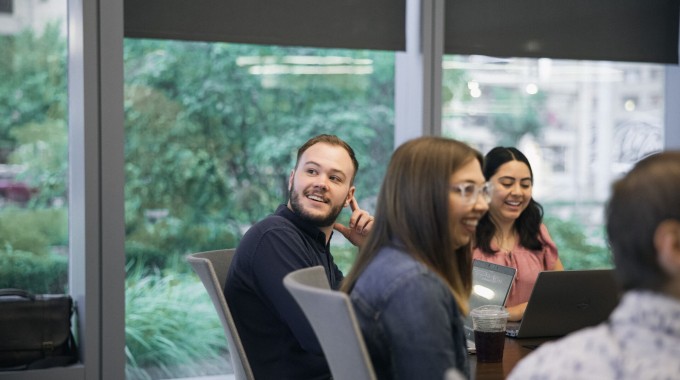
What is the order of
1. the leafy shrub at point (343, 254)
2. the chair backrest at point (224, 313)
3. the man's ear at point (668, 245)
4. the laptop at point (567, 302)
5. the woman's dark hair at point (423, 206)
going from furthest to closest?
the leafy shrub at point (343, 254) < the laptop at point (567, 302) < the chair backrest at point (224, 313) < the woman's dark hair at point (423, 206) < the man's ear at point (668, 245)

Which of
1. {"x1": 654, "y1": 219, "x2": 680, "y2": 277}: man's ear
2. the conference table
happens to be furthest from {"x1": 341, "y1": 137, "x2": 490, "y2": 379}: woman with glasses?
{"x1": 654, "y1": 219, "x2": 680, "y2": 277}: man's ear

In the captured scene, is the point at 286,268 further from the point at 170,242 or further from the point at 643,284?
the point at 170,242

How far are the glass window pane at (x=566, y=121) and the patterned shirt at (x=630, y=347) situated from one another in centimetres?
320

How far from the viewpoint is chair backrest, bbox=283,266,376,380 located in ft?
5.71

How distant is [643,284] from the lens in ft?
4.21

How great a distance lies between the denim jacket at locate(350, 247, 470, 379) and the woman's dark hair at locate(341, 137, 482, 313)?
0.04 metres

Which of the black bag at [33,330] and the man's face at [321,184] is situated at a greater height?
the man's face at [321,184]

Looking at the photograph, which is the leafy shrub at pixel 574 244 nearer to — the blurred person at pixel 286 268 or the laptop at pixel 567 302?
the laptop at pixel 567 302

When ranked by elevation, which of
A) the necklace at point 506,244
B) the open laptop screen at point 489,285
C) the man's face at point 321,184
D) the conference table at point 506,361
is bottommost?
the conference table at point 506,361

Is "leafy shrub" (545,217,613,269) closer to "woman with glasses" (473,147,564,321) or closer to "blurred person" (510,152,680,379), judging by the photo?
"woman with glasses" (473,147,564,321)

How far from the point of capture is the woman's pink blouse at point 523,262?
3381 millimetres

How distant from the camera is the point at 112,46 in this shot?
3730 millimetres

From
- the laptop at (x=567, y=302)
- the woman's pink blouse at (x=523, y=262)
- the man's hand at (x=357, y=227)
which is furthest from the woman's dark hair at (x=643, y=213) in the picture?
the woman's pink blouse at (x=523, y=262)

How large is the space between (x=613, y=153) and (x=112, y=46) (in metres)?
2.70
